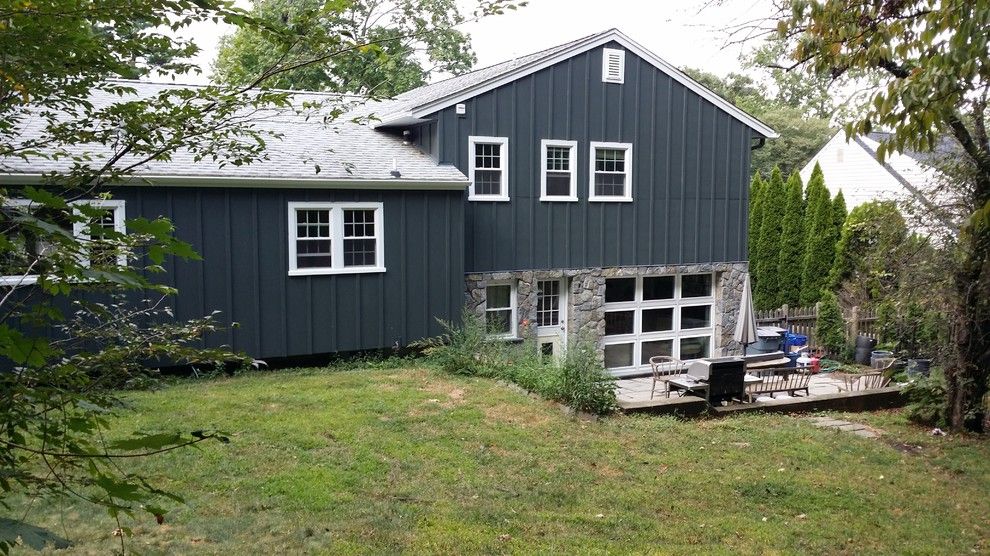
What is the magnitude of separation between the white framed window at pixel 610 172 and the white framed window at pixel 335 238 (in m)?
4.91

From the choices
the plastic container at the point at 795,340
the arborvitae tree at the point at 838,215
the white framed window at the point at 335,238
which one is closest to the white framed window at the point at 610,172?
the white framed window at the point at 335,238

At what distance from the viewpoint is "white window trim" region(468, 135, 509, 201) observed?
15.5 meters

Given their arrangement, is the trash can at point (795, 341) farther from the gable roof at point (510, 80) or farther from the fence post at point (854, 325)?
the gable roof at point (510, 80)

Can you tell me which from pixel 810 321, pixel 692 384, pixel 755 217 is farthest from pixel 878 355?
pixel 692 384

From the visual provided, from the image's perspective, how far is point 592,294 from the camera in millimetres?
16906

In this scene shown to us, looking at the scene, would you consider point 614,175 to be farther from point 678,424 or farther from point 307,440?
point 307,440

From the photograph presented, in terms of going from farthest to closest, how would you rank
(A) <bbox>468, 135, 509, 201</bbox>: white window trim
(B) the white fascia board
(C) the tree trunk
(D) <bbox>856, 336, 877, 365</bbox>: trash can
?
1. (D) <bbox>856, 336, 877, 365</bbox>: trash can
2. (A) <bbox>468, 135, 509, 201</bbox>: white window trim
3. (B) the white fascia board
4. (C) the tree trunk

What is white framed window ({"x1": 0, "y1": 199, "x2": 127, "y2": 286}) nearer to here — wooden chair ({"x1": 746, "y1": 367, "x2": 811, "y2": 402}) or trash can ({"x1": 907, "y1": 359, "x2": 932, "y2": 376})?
wooden chair ({"x1": 746, "y1": 367, "x2": 811, "y2": 402})

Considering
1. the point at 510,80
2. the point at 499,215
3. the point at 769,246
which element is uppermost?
the point at 510,80

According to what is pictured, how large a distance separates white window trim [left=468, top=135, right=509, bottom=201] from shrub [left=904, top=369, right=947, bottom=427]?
7918mm

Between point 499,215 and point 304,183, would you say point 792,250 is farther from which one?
point 304,183

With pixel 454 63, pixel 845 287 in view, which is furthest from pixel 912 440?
pixel 454 63

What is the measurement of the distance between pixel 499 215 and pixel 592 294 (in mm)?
2759

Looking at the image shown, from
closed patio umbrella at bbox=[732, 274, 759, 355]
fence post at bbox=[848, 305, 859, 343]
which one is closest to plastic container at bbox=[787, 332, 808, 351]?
fence post at bbox=[848, 305, 859, 343]
